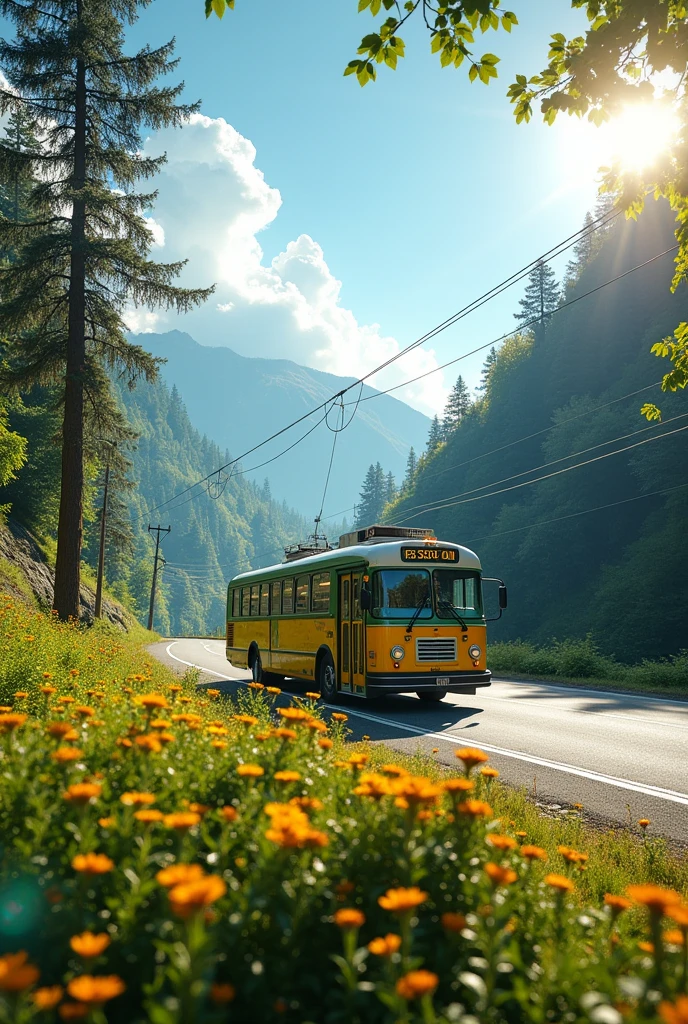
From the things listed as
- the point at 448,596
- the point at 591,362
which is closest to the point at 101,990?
the point at 448,596

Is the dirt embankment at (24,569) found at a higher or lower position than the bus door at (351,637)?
higher

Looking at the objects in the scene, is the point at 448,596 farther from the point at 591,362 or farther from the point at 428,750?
the point at 591,362

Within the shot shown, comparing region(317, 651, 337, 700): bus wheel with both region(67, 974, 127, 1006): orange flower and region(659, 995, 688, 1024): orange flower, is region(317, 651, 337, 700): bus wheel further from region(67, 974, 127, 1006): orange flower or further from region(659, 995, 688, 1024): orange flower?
region(659, 995, 688, 1024): orange flower

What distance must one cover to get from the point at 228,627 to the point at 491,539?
4609 cm

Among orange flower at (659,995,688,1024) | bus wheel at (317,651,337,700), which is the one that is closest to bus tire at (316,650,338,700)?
bus wheel at (317,651,337,700)

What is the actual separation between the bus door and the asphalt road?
56 cm

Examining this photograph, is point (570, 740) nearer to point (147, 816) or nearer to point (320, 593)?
point (320, 593)

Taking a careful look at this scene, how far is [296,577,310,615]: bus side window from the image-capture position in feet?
51.7

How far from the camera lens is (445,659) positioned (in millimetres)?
13016

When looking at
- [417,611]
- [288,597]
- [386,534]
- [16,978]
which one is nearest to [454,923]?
[16,978]

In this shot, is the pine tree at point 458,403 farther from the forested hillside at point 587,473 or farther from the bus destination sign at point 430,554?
the bus destination sign at point 430,554

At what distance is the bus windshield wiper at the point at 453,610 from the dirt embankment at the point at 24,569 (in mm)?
12756

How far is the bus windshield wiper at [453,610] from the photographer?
43.5 ft

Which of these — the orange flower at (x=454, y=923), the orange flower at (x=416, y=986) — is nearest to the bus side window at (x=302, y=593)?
the orange flower at (x=454, y=923)
